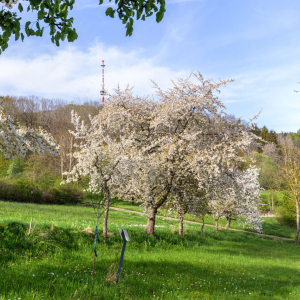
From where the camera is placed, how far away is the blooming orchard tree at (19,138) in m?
8.16

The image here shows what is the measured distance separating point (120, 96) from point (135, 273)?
1070 cm

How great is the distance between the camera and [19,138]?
821 cm

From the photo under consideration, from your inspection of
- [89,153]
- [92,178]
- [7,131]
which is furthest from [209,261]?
[7,131]

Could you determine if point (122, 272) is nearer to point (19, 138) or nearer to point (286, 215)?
point (19, 138)

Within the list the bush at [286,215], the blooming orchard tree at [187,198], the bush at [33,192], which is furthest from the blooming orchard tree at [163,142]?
the bush at [286,215]

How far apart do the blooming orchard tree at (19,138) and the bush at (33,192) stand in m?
20.0

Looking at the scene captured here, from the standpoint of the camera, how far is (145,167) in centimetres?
1404

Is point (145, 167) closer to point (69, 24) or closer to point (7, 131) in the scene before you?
point (7, 131)

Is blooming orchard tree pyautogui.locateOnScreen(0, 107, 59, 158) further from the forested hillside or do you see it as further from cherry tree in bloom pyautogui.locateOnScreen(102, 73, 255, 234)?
cherry tree in bloom pyautogui.locateOnScreen(102, 73, 255, 234)

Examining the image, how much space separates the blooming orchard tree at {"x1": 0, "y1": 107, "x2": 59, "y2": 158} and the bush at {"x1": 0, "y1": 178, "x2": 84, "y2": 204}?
20.0 meters

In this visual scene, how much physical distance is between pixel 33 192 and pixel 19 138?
906 inches

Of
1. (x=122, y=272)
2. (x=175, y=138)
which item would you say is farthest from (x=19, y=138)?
(x=175, y=138)

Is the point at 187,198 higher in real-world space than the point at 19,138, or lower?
lower

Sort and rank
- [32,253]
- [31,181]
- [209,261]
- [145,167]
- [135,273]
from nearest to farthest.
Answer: [135,273]
[32,253]
[209,261]
[145,167]
[31,181]
